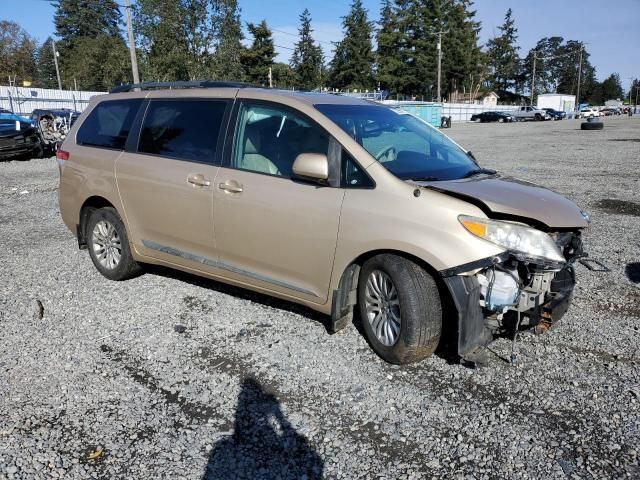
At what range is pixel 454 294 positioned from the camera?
3223 mm

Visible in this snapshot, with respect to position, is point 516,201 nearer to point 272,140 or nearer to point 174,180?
point 272,140

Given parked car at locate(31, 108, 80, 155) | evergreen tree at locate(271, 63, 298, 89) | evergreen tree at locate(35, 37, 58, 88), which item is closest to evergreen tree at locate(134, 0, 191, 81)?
parked car at locate(31, 108, 80, 155)

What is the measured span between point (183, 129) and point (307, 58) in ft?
305

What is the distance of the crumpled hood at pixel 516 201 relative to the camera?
332 cm

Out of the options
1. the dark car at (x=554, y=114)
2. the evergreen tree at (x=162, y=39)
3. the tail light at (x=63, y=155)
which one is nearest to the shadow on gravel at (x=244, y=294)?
the tail light at (x=63, y=155)

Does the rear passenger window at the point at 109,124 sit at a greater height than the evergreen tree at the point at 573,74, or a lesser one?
lesser

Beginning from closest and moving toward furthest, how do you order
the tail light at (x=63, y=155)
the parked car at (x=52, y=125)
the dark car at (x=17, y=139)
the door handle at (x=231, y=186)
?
the door handle at (x=231, y=186), the tail light at (x=63, y=155), the dark car at (x=17, y=139), the parked car at (x=52, y=125)

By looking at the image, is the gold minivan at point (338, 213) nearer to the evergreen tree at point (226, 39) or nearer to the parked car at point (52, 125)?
the parked car at point (52, 125)

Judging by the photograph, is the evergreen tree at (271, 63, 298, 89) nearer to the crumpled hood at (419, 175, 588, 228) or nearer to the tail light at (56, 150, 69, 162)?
the tail light at (56, 150, 69, 162)

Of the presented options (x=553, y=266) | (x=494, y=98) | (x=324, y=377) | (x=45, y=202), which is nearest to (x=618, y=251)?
(x=553, y=266)

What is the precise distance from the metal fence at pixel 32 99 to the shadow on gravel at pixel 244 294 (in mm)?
29357

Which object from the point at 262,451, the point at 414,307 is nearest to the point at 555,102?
the point at 414,307

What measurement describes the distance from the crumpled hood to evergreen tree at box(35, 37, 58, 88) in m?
107

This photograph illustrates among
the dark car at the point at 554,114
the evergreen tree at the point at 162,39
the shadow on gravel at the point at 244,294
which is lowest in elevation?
the shadow on gravel at the point at 244,294
